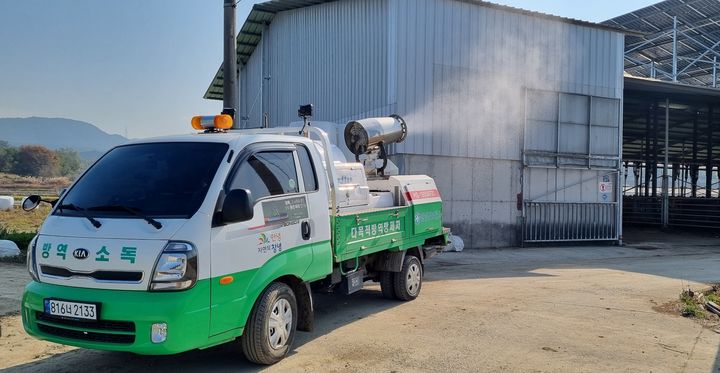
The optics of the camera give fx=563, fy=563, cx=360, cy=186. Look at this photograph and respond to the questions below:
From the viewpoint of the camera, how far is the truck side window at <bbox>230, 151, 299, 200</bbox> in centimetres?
504

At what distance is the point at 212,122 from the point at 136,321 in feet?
7.73

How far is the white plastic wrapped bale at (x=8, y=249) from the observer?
1125 cm

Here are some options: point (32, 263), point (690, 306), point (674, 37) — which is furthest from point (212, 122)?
point (674, 37)

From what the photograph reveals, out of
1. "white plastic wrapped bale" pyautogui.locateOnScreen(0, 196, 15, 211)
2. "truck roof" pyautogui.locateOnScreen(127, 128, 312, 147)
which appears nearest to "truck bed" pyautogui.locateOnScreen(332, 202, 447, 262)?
"truck roof" pyautogui.locateOnScreen(127, 128, 312, 147)

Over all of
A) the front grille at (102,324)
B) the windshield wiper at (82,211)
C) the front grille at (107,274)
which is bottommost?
the front grille at (102,324)

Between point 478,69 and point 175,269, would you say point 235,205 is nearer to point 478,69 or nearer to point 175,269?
point 175,269

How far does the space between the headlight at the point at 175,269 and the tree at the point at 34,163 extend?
10658cm

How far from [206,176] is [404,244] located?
12.4ft

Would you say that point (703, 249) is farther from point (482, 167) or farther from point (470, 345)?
point (470, 345)

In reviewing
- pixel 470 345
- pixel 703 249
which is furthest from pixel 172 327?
pixel 703 249

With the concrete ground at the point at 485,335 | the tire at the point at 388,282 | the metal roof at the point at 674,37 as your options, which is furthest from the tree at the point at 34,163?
the tire at the point at 388,282

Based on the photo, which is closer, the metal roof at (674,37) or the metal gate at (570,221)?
the metal gate at (570,221)

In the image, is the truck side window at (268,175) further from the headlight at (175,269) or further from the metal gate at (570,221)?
the metal gate at (570,221)

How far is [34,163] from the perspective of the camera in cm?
9781
